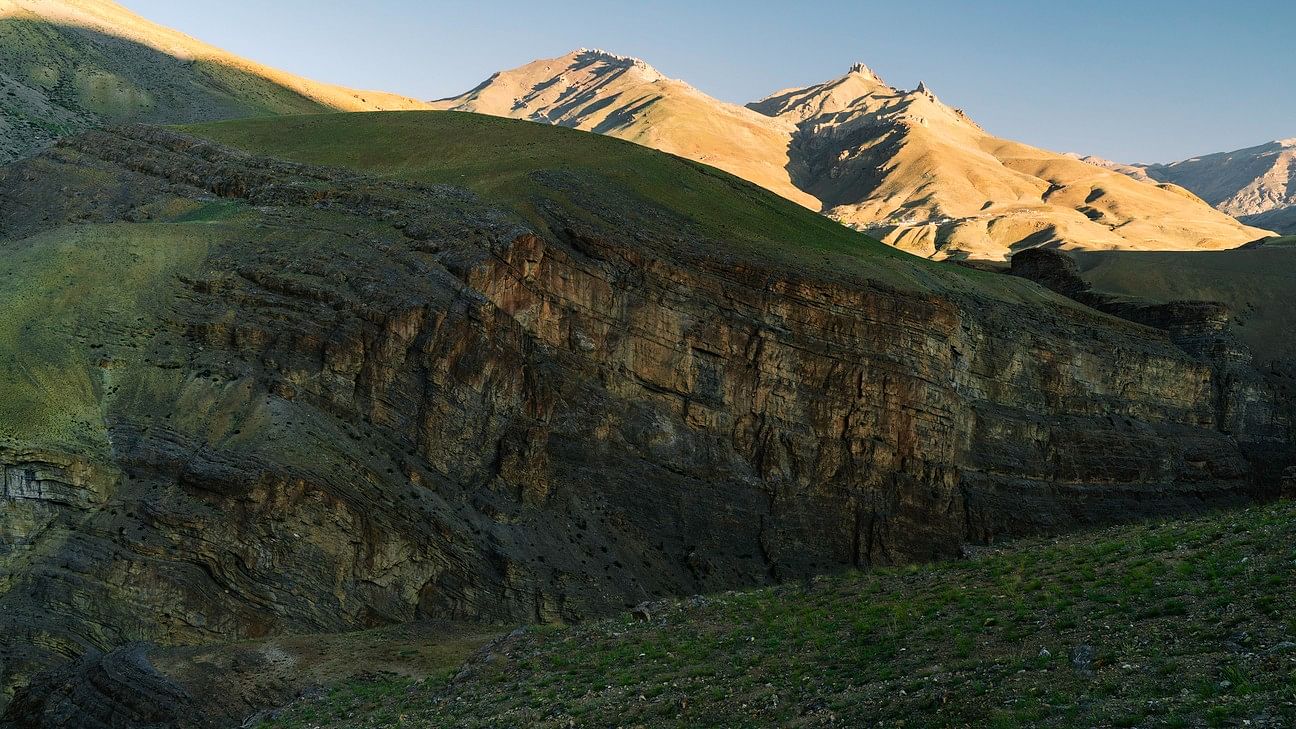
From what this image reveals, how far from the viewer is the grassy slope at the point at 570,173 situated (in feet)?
228

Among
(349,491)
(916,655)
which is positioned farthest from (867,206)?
(916,655)

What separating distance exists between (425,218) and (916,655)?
41.9 m

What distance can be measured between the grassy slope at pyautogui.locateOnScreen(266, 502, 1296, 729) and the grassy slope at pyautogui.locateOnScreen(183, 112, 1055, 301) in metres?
35.1

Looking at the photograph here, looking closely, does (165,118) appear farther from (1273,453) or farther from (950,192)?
(950,192)

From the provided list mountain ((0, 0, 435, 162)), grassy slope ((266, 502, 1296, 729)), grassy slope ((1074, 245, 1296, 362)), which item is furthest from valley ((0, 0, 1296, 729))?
mountain ((0, 0, 435, 162))

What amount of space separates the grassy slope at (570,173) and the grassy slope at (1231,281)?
2233 centimetres

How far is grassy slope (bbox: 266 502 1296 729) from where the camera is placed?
18.0 metres

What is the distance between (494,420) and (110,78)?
80596mm

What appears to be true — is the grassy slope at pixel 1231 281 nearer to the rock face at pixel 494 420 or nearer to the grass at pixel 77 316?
the rock face at pixel 494 420

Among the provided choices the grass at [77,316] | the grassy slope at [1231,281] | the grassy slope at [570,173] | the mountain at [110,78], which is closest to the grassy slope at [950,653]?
the grass at [77,316]

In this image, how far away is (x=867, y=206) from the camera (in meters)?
190

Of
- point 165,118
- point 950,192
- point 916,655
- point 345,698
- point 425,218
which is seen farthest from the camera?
point 950,192

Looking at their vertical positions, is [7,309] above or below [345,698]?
above

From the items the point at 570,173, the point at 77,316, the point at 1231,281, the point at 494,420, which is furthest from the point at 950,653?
the point at 1231,281
